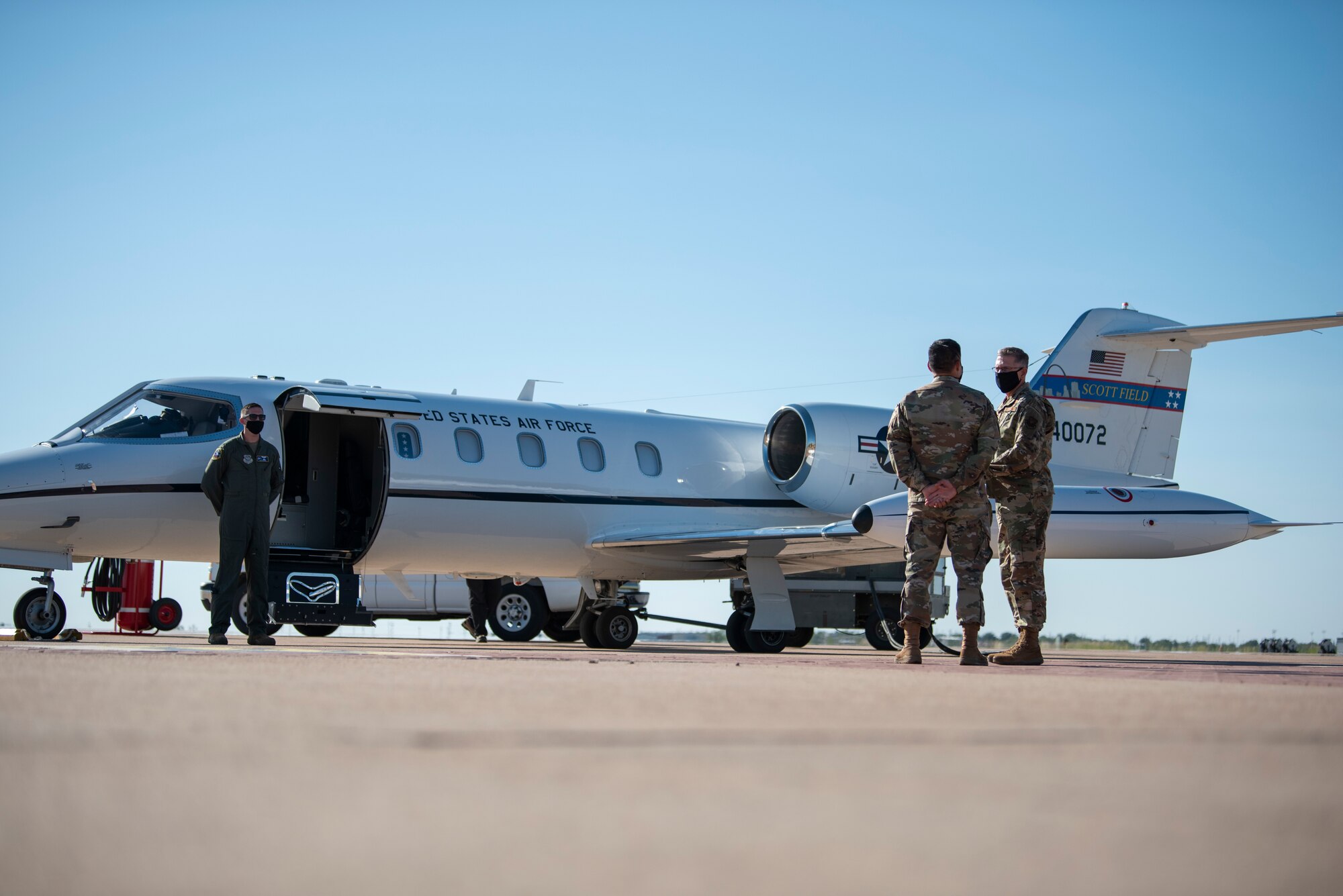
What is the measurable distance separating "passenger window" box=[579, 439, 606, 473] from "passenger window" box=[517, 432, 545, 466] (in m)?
0.52

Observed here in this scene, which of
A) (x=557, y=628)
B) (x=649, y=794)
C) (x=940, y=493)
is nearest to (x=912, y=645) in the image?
(x=940, y=493)

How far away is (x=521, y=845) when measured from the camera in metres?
1.81

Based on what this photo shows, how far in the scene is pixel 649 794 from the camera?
2.21 metres

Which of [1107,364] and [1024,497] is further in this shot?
[1107,364]

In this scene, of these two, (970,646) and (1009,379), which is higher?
(1009,379)

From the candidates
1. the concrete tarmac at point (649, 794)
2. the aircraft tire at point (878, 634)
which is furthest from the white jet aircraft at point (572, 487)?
the concrete tarmac at point (649, 794)

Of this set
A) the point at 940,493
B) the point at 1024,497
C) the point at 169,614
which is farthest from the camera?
the point at 169,614

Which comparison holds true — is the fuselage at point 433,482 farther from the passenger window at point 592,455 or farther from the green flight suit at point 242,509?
the green flight suit at point 242,509

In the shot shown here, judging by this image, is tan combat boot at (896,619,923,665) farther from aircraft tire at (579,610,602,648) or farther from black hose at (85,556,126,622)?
black hose at (85,556,126,622)

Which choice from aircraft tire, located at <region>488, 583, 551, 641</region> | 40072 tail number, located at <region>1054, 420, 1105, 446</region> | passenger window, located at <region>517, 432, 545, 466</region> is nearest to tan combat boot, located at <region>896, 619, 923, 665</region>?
passenger window, located at <region>517, 432, 545, 466</region>

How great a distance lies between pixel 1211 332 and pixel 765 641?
6.50 meters

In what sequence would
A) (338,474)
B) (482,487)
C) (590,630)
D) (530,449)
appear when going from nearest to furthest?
(482,487) → (338,474) → (530,449) → (590,630)

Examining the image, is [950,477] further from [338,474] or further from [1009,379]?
[338,474]

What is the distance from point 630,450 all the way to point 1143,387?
6724 mm
